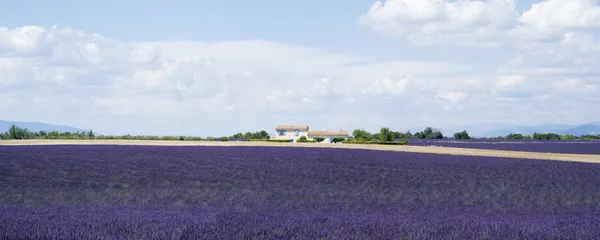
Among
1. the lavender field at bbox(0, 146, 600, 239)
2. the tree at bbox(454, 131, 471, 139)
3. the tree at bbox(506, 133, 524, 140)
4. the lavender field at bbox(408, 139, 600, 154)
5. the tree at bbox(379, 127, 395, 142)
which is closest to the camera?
the lavender field at bbox(0, 146, 600, 239)

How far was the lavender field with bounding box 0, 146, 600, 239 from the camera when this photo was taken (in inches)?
260

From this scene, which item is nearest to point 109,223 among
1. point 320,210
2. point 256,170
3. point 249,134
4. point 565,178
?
point 320,210

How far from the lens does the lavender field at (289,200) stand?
6598 mm

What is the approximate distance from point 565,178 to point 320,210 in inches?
437

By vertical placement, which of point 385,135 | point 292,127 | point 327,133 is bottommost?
point 385,135

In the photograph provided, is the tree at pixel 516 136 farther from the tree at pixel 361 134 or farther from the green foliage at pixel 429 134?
the tree at pixel 361 134

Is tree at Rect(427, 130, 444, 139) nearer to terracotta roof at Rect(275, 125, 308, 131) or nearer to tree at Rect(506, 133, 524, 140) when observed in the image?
tree at Rect(506, 133, 524, 140)

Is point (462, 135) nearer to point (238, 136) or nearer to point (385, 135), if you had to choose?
point (238, 136)

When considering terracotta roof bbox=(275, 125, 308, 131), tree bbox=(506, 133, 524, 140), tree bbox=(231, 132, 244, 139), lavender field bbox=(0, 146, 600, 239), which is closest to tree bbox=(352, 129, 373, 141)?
tree bbox=(231, 132, 244, 139)

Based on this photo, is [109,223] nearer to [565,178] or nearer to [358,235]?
[358,235]

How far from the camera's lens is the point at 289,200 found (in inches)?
430

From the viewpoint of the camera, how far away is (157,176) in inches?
648

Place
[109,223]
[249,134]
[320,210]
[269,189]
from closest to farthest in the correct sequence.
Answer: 1. [109,223]
2. [320,210]
3. [269,189]
4. [249,134]

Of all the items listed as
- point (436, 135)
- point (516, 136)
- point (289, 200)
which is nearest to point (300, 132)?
point (436, 135)
